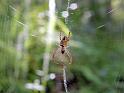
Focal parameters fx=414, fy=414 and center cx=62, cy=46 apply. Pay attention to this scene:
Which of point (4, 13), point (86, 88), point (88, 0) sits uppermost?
point (88, 0)

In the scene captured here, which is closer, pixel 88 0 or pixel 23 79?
pixel 23 79

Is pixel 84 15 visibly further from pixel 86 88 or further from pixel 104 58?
pixel 86 88

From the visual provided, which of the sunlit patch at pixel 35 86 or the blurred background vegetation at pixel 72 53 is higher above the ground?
the blurred background vegetation at pixel 72 53

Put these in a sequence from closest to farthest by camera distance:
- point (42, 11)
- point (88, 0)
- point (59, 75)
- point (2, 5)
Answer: point (2, 5) < point (59, 75) < point (42, 11) < point (88, 0)

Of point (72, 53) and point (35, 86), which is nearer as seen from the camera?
point (35, 86)

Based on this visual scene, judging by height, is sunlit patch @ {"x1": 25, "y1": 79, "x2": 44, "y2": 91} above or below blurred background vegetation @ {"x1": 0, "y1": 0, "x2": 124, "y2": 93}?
below

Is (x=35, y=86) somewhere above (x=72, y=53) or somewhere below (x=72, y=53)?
below

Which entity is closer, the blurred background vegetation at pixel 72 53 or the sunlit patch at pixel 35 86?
the sunlit patch at pixel 35 86

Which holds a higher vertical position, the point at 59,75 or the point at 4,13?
the point at 4,13

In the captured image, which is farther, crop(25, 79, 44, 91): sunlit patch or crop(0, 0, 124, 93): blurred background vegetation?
crop(0, 0, 124, 93): blurred background vegetation

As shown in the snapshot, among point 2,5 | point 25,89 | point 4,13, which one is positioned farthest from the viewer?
point 25,89

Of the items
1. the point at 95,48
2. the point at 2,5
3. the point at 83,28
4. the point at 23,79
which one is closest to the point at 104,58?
→ the point at 95,48
